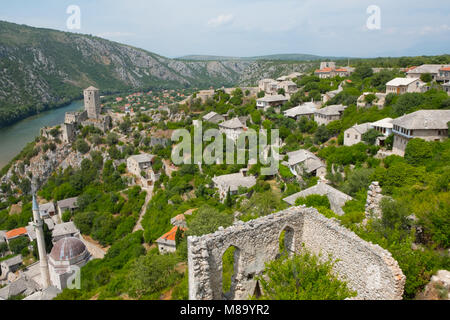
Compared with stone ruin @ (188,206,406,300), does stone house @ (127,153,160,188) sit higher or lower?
lower

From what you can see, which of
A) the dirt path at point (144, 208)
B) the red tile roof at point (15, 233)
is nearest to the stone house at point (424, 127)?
the dirt path at point (144, 208)

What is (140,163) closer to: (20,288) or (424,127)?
(20,288)

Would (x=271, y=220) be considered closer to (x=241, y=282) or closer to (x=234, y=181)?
(x=241, y=282)

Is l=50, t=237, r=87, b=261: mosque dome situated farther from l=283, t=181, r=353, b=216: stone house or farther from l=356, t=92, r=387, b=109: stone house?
l=356, t=92, r=387, b=109: stone house

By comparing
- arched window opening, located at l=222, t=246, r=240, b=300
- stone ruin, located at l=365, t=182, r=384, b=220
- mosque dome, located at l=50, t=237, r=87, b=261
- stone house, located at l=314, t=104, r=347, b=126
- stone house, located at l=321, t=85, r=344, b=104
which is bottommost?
mosque dome, located at l=50, t=237, r=87, b=261

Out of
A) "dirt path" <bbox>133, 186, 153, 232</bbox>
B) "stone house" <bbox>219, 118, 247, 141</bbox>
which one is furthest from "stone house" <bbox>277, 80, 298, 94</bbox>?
"dirt path" <bbox>133, 186, 153, 232</bbox>
